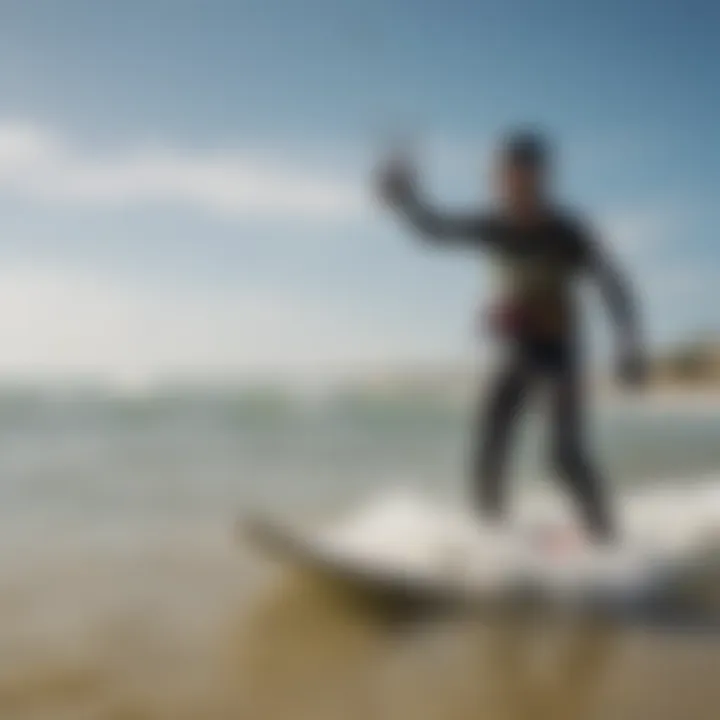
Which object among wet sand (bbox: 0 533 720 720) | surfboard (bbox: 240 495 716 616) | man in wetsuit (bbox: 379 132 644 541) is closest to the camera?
wet sand (bbox: 0 533 720 720)

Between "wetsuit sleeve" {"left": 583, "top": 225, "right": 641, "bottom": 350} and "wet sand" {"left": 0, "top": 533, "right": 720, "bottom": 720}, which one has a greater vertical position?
"wetsuit sleeve" {"left": 583, "top": 225, "right": 641, "bottom": 350}

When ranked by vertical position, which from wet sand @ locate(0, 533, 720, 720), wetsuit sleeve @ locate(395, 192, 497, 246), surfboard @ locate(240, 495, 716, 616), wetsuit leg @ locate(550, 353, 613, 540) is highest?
wetsuit sleeve @ locate(395, 192, 497, 246)

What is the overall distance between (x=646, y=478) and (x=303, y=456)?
1718 mm

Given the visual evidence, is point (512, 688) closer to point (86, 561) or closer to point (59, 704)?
point (59, 704)

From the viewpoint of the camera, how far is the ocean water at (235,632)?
2.04 metres

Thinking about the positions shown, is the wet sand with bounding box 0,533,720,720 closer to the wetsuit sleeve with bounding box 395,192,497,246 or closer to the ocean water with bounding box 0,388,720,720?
the ocean water with bounding box 0,388,720,720

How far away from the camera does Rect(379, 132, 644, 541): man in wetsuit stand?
2.84 meters

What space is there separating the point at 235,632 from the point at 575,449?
1.17 meters

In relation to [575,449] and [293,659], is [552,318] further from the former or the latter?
[293,659]

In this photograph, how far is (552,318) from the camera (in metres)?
2.84

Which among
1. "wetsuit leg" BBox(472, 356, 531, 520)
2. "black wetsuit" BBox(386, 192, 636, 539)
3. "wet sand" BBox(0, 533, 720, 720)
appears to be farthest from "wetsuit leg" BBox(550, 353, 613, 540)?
"wet sand" BBox(0, 533, 720, 720)

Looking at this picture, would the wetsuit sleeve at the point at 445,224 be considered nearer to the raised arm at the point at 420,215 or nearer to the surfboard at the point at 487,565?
the raised arm at the point at 420,215

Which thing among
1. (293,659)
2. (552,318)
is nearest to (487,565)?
(293,659)

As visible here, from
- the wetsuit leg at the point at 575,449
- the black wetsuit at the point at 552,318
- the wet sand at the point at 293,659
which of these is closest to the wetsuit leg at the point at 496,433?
the black wetsuit at the point at 552,318
